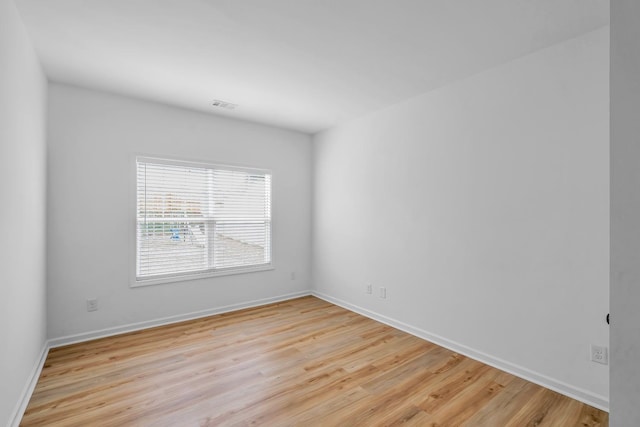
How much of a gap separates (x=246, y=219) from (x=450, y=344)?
9.48ft

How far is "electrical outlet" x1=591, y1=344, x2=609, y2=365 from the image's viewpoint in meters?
2.11

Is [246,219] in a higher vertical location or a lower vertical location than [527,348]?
higher

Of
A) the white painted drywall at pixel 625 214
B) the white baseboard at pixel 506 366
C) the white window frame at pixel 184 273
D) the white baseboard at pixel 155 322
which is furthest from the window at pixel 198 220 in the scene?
the white painted drywall at pixel 625 214

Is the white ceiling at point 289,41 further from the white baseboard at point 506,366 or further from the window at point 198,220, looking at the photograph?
the white baseboard at point 506,366

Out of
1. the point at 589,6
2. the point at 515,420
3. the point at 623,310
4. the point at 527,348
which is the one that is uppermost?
the point at 589,6

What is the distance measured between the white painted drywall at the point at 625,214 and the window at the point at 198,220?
3.86m

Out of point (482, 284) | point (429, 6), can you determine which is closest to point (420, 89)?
point (429, 6)

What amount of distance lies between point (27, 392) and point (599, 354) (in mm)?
3979

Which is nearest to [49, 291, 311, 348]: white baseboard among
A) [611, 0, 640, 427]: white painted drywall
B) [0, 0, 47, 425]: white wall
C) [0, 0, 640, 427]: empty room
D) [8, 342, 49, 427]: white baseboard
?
[0, 0, 640, 427]: empty room

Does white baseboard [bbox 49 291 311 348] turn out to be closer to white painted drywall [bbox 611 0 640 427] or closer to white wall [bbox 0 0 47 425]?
white wall [bbox 0 0 47 425]

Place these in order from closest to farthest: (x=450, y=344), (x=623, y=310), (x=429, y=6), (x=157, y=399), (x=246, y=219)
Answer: (x=623, y=310) < (x=429, y=6) < (x=157, y=399) < (x=450, y=344) < (x=246, y=219)

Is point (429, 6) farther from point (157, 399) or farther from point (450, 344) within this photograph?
point (157, 399)

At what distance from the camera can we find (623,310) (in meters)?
0.65

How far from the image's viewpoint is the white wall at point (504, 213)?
2.19m
